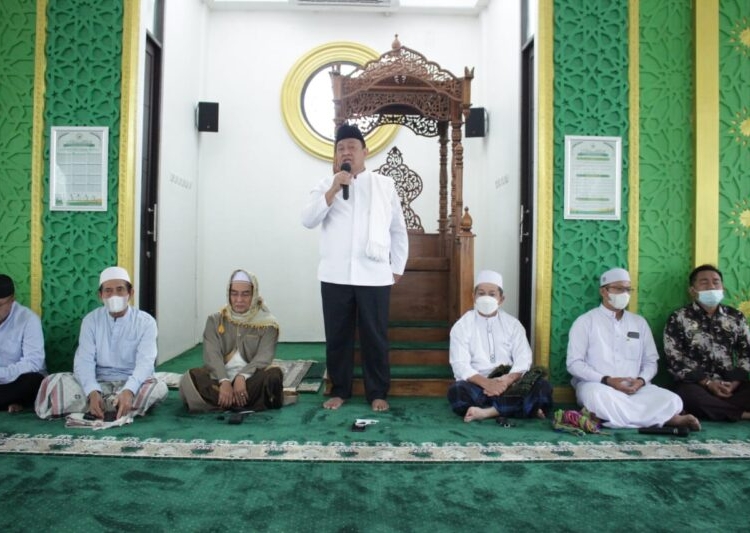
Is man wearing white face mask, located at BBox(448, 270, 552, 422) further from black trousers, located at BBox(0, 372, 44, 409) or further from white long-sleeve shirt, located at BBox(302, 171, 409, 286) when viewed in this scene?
black trousers, located at BBox(0, 372, 44, 409)

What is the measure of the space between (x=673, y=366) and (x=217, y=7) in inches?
215

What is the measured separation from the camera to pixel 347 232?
3307mm

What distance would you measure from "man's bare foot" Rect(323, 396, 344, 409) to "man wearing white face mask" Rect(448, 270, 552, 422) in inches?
24.2

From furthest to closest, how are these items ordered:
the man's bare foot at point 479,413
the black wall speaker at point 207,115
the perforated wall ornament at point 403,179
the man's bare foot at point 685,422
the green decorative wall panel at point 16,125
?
the black wall speaker at point 207,115, the perforated wall ornament at point 403,179, the green decorative wall panel at point 16,125, the man's bare foot at point 479,413, the man's bare foot at point 685,422

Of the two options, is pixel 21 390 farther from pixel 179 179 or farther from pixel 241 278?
pixel 179 179

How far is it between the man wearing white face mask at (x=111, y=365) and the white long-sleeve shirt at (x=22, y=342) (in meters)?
0.24

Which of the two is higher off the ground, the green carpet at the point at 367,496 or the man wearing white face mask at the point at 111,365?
the man wearing white face mask at the point at 111,365

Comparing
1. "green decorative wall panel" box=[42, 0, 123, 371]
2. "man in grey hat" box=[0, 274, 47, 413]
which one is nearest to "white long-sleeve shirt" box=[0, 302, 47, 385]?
"man in grey hat" box=[0, 274, 47, 413]

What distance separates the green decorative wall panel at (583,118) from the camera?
358 centimetres

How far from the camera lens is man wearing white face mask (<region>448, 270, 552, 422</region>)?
3139 mm

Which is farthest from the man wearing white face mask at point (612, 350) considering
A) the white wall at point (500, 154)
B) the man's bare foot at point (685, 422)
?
the white wall at point (500, 154)

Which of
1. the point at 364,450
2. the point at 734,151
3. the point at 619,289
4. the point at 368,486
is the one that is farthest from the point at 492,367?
the point at 734,151

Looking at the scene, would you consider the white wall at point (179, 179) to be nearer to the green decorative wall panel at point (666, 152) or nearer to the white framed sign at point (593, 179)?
the white framed sign at point (593, 179)

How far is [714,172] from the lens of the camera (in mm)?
3561
